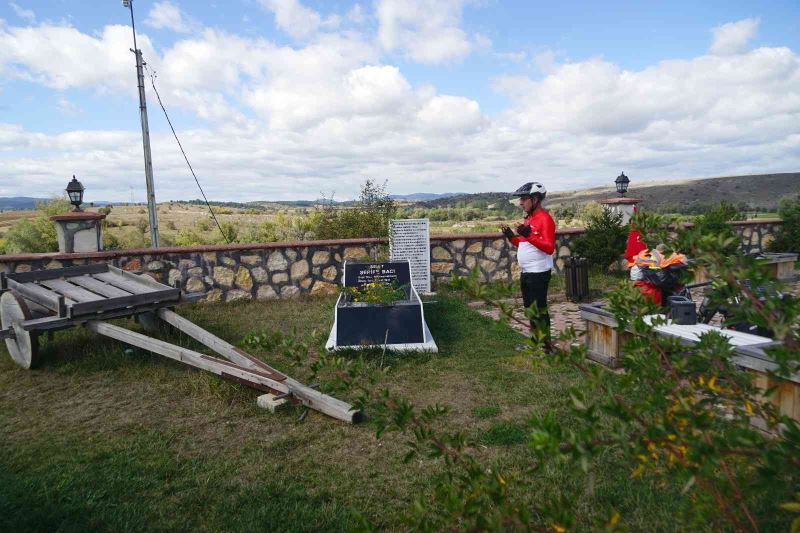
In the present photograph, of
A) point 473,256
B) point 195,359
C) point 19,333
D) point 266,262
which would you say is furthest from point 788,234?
point 19,333

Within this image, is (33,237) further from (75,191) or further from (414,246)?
(414,246)

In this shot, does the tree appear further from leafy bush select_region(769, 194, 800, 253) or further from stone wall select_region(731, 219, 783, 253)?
leafy bush select_region(769, 194, 800, 253)

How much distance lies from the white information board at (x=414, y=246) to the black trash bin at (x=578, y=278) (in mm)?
2652

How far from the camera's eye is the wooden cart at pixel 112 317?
459cm

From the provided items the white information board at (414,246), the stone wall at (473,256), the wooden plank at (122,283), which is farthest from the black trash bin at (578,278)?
the wooden plank at (122,283)

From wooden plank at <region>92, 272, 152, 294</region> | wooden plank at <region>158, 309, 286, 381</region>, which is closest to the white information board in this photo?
wooden plank at <region>92, 272, 152, 294</region>

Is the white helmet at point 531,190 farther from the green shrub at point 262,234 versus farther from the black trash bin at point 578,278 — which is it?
the green shrub at point 262,234

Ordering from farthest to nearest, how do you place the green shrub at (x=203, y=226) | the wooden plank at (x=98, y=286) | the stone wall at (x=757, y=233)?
the green shrub at (x=203, y=226), the stone wall at (x=757, y=233), the wooden plank at (x=98, y=286)

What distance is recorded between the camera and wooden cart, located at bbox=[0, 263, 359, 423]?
4.59 meters

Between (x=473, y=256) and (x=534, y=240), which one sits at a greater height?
(x=534, y=240)

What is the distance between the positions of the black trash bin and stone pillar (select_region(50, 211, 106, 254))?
8.31 meters

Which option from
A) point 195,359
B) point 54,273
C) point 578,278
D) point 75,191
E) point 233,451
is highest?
point 75,191

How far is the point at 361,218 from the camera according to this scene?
12266 millimetres

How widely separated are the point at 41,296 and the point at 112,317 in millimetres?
855
